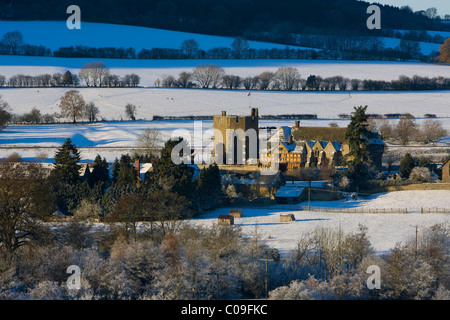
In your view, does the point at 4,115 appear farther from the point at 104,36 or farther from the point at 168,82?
the point at 104,36

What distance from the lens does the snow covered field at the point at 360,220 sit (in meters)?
40.4

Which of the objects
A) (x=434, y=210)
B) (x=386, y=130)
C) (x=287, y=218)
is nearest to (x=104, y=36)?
(x=386, y=130)

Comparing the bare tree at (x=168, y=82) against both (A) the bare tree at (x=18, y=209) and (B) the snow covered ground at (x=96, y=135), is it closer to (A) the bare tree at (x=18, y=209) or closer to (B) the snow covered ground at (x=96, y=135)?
(B) the snow covered ground at (x=96, y=135)

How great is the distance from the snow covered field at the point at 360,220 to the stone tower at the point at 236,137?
42.5ft

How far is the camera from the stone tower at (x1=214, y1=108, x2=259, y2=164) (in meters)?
62.5

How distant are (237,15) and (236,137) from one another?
113 meters

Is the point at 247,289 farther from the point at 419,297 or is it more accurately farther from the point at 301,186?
the point at 301,186

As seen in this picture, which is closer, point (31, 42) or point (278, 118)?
point (278, 118)

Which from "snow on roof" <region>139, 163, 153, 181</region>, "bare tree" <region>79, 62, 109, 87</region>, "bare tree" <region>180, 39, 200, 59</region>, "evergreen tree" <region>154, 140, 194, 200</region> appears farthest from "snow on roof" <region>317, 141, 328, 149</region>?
"bare tree" <region>180, 39, 200, 59</region>

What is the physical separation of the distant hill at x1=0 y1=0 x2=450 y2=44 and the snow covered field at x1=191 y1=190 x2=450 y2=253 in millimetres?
104754

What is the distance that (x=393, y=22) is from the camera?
17025 centimetres

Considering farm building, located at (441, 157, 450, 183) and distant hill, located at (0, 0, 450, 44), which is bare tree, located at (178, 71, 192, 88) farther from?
farm building, located at (441, 157, 450, 183)

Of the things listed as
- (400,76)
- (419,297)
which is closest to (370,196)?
(419,297)

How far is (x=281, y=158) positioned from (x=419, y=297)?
3009cm
